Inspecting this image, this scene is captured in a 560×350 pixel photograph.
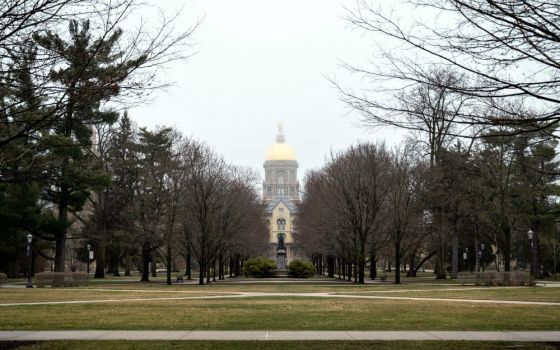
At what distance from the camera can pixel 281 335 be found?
1305 cm

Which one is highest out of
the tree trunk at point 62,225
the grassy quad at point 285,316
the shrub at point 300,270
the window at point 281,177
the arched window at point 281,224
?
the window at point 281,177

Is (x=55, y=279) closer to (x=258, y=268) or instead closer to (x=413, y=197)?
(x=413, y=197)

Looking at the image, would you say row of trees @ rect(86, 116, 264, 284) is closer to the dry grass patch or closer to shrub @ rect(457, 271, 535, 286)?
shrub @ rect(457, 271, 535, 286)

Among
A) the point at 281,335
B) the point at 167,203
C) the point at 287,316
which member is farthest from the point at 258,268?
the point at 281,335

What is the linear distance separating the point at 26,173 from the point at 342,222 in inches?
1496

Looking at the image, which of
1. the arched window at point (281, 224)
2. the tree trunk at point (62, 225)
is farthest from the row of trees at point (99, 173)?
the arched window at point (281, 224)

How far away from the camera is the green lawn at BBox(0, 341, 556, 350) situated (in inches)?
442

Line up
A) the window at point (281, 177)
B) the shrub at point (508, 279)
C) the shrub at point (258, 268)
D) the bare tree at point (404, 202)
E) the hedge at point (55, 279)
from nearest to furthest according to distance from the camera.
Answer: the shrub at point (508, 279), the hedge at point (55, 279), the bare tree at point (404, 202), the shrub at point (258, 268), the window at point (281, 177)

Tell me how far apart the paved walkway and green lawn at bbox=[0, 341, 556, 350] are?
23.9 inches

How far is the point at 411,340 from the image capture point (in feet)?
40.2

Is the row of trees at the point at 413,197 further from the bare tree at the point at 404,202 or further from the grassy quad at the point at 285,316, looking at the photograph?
the grassy quad at the point at 285,316

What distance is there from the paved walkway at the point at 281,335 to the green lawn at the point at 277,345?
23.9 inches

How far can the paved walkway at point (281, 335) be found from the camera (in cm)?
1253

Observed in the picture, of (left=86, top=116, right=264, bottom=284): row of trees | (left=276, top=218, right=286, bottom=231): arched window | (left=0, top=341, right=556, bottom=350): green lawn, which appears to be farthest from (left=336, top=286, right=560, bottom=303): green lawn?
(left=276, top=218, right=286, bottom=231): arched window
